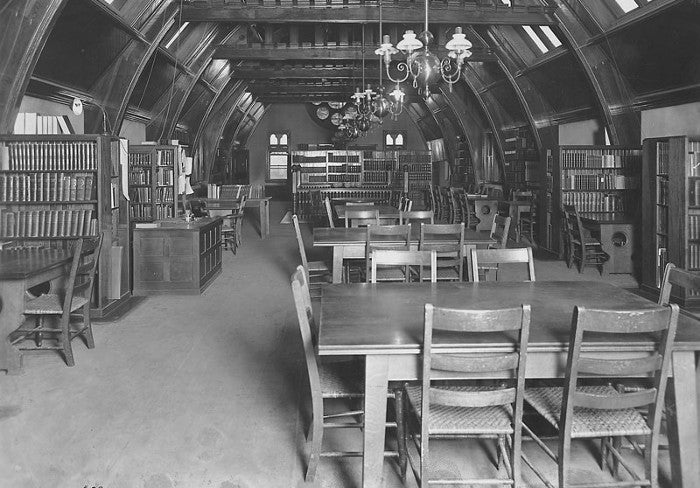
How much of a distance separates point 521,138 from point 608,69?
4.03 metres

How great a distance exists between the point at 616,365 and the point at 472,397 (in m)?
0.54

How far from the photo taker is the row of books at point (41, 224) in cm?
612

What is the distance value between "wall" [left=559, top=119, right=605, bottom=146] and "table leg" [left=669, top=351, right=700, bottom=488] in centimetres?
889

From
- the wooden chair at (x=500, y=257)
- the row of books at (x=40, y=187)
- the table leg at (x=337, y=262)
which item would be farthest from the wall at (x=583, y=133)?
the row of books at (x=40, y=187)

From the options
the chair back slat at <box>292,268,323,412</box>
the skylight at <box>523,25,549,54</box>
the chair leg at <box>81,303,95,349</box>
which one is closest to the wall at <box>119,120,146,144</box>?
the chair leg at <box>81,303,95,349</box>

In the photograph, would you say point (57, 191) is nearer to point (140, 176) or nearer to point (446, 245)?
point (140, 176)

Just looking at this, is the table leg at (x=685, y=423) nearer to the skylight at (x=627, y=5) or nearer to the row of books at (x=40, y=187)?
the row of books at (x=40, y=187)

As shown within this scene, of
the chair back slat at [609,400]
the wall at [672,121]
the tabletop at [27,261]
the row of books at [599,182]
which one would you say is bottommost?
the chair back slat at [609,400]

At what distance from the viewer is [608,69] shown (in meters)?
9.38

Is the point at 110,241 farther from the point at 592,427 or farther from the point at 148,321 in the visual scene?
the point at 592,427

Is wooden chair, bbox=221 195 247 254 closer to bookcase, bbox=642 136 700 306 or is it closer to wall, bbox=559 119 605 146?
wall, bbox=559 119 605 146

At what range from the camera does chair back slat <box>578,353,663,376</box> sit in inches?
92.5

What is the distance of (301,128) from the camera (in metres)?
21.7

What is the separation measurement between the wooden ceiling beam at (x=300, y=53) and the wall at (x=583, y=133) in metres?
1.97
